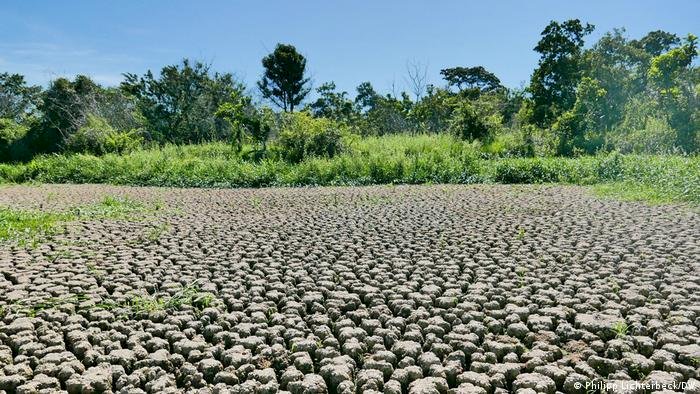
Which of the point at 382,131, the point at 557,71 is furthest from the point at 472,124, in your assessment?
the point at 382,131

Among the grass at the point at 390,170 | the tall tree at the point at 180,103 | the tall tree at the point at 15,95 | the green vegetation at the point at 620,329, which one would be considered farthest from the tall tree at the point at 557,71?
the tall tree at the point at 15,95

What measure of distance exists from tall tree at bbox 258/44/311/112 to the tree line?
0.19ft

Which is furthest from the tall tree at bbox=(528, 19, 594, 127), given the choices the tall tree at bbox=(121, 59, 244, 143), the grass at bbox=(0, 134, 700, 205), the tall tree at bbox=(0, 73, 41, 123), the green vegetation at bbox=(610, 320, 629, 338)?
the tall tree at bbox=(0, 73, 41, 123)

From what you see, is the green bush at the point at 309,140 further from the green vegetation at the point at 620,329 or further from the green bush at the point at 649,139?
the green vegetation at the point at 620,329

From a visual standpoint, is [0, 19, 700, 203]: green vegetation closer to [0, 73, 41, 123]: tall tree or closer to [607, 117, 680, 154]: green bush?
[607, 117, 680, 154]: green bush

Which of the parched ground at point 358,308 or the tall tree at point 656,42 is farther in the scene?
the tall tree at point 656,42

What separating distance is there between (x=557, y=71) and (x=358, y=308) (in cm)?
1967

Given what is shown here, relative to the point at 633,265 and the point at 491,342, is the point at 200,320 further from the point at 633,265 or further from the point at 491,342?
the point at 633,265

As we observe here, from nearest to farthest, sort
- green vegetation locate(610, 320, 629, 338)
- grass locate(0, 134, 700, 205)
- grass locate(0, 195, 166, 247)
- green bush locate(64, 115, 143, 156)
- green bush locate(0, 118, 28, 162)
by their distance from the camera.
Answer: green vegetation locate(610, 320, 629, 338) → grass locate(0, 195, 166, 247) → grass locate(0, 134, 700, 205) → green bush locate(64, 115, 143, 156) → green bush locate(0, 118, 28, 162)

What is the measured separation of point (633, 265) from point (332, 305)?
264cm

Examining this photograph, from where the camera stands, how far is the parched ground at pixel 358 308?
2.84 metres

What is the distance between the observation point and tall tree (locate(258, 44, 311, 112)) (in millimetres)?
30281

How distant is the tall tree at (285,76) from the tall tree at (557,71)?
1379 cm

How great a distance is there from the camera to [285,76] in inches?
1208
